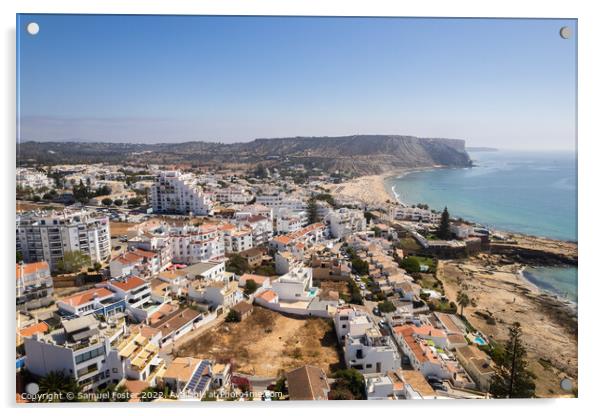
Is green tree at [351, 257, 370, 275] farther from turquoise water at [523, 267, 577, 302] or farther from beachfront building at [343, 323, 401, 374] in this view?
turquoise water at [523, 267, 577, 302]

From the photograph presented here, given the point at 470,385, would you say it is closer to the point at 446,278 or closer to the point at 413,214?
the point at 446,278

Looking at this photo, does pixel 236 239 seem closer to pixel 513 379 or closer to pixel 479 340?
pixel 479 340

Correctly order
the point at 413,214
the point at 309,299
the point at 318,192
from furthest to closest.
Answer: the point at 318,192
the point at 413,214
the point at 309,299

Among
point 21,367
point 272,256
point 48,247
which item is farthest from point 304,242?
point 21,367

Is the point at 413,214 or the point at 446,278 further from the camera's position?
the point at 413,214

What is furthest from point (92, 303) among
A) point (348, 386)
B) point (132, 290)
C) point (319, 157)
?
point (319, 157)
